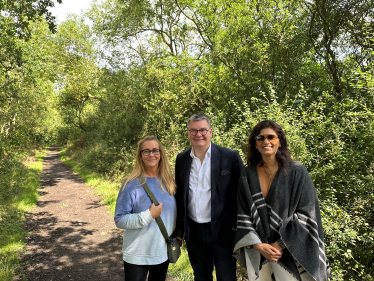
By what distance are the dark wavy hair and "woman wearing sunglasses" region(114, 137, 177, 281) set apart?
93 centimetres

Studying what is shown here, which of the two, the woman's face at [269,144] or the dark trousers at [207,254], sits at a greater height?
the woman's face at [269,144]

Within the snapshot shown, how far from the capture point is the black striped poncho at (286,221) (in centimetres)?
205

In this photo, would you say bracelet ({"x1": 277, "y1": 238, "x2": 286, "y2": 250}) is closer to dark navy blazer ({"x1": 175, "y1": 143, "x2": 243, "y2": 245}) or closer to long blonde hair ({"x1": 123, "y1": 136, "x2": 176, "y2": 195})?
dark navy blazer ({"x1": 175, "y1": 143, "x2": 243, "y2": 245})

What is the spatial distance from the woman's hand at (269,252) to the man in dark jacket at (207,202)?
0.48m

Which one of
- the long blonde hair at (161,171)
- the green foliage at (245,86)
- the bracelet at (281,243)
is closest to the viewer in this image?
the bracelet at (281,243)

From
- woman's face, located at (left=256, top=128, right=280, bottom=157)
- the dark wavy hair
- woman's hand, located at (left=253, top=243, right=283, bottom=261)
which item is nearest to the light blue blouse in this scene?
woman's hand, located at (left=253, top=243, right=283, bottom=261)

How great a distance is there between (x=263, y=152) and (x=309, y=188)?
0.50 metres

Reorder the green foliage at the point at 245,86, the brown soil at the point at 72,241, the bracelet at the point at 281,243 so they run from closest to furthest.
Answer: the bracelet at the point at 281,243, the green foliage at the point at 245,86, the brown soil at the point at 72,241

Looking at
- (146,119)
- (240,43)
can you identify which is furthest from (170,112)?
(240,43)

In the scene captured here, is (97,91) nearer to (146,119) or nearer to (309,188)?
(146,119)

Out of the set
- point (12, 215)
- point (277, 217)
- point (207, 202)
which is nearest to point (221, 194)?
point (207, 202)

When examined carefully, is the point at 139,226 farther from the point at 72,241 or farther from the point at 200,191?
the point at 72,241

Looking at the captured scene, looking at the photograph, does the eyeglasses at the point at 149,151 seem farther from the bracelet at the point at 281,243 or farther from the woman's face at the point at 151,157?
the bracelet at the point at 281,243

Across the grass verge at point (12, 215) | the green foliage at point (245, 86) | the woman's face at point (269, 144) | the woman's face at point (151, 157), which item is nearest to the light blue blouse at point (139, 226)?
the woman's face at point (151, 157)
